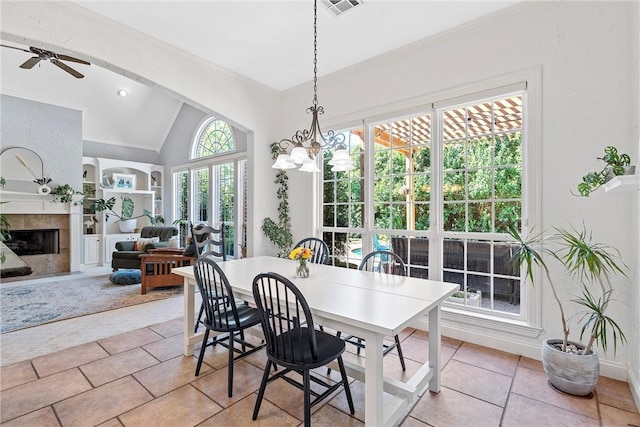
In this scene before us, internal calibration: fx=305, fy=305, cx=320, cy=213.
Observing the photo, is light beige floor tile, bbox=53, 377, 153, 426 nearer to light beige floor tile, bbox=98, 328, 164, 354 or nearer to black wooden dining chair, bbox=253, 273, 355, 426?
light beige floor tile, bbox=98, 328, 164, 354

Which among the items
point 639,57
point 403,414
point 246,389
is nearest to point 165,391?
point 246,389

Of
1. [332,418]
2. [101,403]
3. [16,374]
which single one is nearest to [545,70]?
[332,418]

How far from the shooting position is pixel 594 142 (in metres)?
2.49

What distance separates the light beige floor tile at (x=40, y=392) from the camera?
2.04 meters

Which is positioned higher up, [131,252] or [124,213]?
[124,213]

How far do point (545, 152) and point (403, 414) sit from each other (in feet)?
8.07

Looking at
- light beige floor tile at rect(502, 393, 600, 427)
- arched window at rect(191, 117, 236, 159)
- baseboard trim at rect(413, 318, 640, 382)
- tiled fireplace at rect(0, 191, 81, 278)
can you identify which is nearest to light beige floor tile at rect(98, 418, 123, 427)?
light beige floor tile at rect(502, 393, 600, 427)

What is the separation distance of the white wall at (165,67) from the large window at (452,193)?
4.79ft

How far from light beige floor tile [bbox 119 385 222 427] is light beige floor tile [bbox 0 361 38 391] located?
3.67 feet

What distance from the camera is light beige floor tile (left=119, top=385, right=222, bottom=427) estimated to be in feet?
6.28

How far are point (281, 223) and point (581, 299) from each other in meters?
3.59

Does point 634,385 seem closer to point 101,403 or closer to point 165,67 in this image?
point 101,403

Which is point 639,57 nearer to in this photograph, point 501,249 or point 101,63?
point 501,249

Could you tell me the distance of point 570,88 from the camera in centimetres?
258
